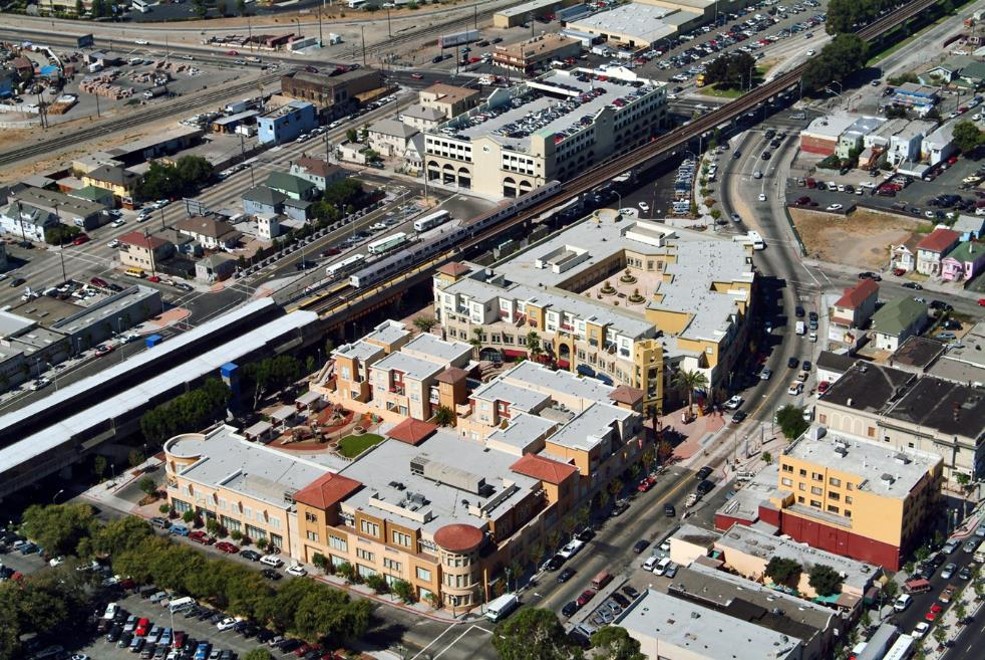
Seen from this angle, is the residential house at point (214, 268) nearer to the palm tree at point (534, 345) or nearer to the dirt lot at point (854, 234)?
the palm tree at point (534, 345)

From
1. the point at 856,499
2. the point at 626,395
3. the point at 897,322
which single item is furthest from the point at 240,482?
the point at 897,322

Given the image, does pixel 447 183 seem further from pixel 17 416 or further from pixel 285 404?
pixel 17 416

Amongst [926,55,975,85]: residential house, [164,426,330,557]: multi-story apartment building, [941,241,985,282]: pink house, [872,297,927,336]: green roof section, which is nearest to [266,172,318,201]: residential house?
[164,426,330,557]: multi-story apartment building

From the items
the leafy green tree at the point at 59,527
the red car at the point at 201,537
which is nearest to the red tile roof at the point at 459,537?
the red car at the point at 201,537

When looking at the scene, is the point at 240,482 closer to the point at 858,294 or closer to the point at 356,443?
the point at 356,443

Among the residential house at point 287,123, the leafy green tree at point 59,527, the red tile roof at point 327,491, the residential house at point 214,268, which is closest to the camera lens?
the red tile roof at point 327,491

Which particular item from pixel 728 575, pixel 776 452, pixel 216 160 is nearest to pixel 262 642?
pixel 728 575
